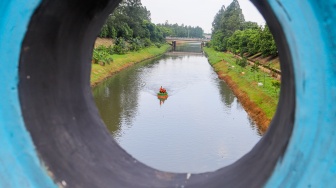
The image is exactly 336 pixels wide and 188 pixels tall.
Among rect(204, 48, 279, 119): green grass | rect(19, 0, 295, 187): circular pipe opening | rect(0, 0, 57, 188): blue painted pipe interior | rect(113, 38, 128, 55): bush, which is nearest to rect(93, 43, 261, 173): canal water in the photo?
rect(204, 48, 279, 119): green grass

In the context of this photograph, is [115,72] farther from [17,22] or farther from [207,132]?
[17,22]

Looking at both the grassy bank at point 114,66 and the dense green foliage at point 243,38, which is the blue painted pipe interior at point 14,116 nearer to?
the grassy bank at point 114,66

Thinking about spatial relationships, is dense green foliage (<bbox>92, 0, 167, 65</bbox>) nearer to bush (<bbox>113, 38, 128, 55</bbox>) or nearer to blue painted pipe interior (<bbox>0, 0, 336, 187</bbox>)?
bush (<bbox>113, 38, 128, 55</bbox>)

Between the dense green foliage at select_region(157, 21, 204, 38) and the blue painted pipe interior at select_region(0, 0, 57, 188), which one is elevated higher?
the blue painted pipe interior at select_region(0, 0, 57, 188)

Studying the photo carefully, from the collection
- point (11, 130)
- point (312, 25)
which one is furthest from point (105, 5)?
point (312, 25)

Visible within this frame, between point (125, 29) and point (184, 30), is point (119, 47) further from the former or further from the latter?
point (184, 30)

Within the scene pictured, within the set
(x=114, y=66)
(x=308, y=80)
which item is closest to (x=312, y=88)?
(x=308, y=80)

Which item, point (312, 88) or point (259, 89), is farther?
point (259, 89)
